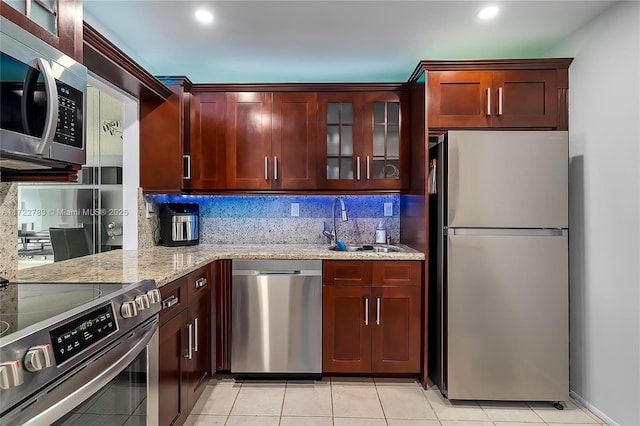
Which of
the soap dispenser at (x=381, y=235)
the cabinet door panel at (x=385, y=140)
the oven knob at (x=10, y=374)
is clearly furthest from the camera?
the soap dispenser at (x=381, y=235)

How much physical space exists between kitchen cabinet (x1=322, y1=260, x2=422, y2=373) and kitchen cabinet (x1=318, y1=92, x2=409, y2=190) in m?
0.72

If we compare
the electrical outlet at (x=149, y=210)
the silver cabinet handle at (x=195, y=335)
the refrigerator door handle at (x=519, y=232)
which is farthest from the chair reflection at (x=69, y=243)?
the refrigerator door handle at (x=519, y=232)

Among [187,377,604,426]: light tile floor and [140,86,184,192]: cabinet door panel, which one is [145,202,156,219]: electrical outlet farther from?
[187,377,604,426]: light tile floor

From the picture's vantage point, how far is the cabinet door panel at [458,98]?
2.44 meters

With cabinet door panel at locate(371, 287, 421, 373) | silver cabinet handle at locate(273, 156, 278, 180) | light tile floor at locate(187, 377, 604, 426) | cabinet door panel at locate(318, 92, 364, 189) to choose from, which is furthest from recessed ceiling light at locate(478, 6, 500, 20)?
light tile floor at locate(187, 377, 604, 426)

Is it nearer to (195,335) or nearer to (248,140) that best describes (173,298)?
(195,335)

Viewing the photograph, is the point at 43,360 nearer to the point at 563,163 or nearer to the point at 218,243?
the point at 218,243

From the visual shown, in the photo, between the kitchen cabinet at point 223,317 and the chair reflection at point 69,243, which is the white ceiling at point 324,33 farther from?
the kitchen cabinet at point 223,317

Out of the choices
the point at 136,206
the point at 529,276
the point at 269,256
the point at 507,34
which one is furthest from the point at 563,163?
the point at 136,206

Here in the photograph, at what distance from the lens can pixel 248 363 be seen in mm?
2549

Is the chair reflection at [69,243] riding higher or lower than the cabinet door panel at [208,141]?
lower

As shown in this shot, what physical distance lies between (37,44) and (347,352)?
236 cm

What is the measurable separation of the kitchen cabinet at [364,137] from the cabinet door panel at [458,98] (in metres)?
0.43

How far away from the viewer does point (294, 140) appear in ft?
9.52
